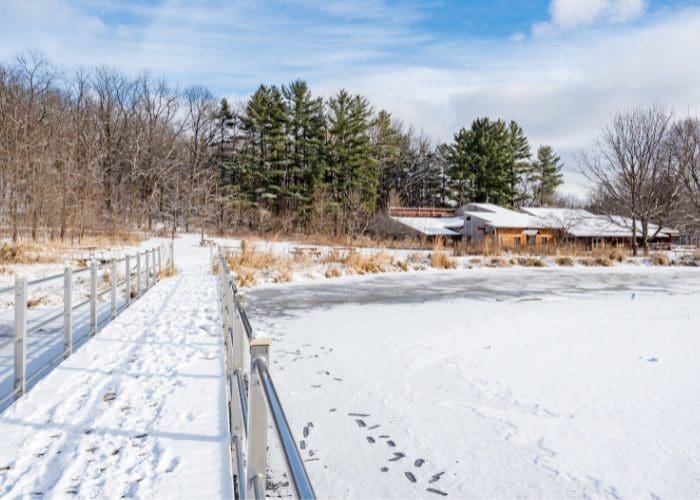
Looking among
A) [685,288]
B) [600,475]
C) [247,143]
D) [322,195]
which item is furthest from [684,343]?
[247,143]

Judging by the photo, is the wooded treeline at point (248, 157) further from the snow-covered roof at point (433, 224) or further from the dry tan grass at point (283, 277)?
the dry tan grass at point (283, 277)

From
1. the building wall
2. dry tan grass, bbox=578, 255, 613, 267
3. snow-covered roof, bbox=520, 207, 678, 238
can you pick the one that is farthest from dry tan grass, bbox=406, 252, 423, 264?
snow-covered roof, bbox=520, 207, 678, 238

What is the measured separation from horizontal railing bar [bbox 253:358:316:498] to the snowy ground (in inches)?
77.6

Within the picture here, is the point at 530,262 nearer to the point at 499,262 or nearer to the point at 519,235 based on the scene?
the point at 499,262

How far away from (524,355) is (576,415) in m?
2.14

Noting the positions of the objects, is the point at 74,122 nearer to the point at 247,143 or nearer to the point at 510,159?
the point at 247,143

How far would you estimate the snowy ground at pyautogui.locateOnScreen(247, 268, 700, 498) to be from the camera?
334 centimetres

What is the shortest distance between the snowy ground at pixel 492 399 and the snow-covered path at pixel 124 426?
86 cm

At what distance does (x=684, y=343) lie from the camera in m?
7.20

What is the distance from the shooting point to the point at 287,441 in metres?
1.17

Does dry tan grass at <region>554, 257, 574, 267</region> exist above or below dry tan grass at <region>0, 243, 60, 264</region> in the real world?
below

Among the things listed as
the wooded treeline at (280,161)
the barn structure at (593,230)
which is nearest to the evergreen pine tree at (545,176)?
the wooded treeline at (280,161)

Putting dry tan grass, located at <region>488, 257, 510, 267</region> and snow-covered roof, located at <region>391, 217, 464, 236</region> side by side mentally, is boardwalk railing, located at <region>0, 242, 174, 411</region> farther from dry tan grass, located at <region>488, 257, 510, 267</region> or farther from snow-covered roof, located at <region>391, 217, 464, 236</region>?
snow-covered roof, located at <region>391, 217, 464, 236</region>

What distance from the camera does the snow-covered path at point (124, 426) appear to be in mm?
2582
